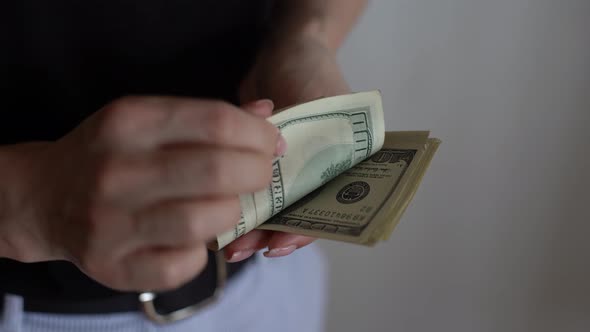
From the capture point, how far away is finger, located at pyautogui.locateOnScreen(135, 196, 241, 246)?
0.87 feet

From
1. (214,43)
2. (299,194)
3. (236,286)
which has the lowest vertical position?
(236,286)

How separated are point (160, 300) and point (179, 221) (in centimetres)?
32

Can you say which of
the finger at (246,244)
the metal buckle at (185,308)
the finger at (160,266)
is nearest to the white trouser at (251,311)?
the metal buckle at (185,308)

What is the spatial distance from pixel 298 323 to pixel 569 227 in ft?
1.74

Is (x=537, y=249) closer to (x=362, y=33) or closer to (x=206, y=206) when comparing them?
(x=362, y=33)

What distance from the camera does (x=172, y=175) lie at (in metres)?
0.26

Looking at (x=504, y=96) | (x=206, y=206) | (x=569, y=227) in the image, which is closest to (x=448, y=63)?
(x=504, y=96)

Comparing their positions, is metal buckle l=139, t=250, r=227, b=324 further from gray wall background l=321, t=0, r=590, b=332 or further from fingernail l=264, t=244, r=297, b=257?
gray wall background l=321, t=0, r=590, b=332

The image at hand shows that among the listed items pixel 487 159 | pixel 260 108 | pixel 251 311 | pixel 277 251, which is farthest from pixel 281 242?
pixel 487 159

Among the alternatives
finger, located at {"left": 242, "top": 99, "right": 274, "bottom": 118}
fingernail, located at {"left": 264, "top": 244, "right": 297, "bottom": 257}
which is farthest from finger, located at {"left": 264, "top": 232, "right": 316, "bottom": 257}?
finger, located at {"left": 242, "top": 99, "right": 274, "bottom": 118}

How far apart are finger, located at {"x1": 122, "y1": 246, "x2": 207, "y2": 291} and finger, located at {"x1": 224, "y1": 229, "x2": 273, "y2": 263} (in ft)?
0.46

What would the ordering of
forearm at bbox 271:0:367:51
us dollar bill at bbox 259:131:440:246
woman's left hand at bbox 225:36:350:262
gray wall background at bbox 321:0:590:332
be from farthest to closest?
gray wall background at bbox 321:0:590:332
forearm at bbox 271:0:367:51
woman's left hand at bbox 225:36:350:262
us dollar bill at bbox 259:131:440:246

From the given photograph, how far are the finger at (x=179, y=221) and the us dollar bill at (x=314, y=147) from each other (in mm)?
111

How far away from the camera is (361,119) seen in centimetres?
47
